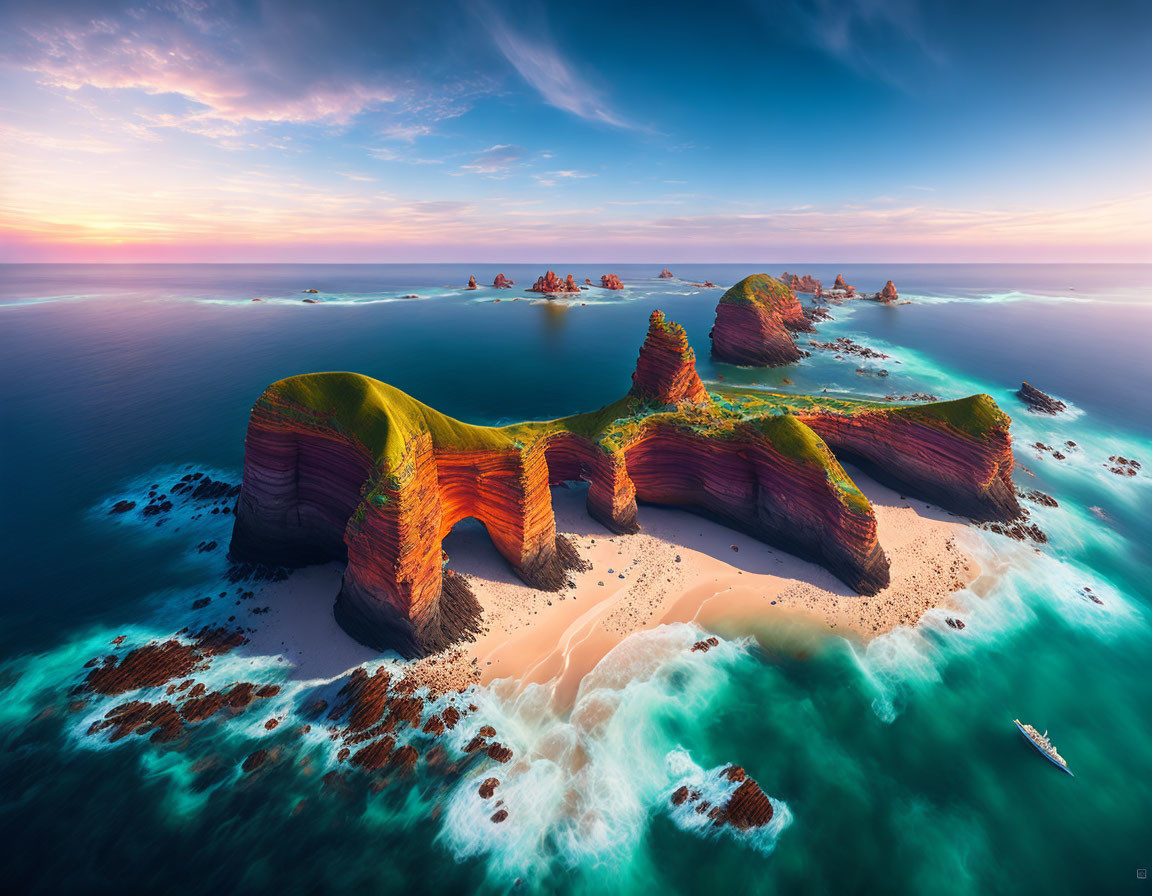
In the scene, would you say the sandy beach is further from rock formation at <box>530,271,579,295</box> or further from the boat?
rock formation at <box>530,271,579,295</box>

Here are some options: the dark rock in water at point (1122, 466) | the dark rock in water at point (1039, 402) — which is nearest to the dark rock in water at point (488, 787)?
the dark rock in water at point (1122, 466)

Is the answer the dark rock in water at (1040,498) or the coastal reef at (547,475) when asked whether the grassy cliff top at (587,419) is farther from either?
the dark rock in water at (1040,498)

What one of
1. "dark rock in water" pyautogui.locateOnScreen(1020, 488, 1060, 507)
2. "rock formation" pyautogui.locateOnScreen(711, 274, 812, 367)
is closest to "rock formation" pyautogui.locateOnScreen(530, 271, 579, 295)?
"rock formation" pyautogui.locateOnScreen(711, 274, 812, 367)

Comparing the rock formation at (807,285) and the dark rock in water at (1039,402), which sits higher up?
the rock formation at (807,285)

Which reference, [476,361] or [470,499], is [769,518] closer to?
[470,499]

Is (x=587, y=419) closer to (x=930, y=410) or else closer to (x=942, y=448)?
(x=930, y=410)

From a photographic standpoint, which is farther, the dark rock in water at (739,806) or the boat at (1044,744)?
the boat at (1044,744)

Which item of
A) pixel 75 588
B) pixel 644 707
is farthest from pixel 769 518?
pixel 75 588
